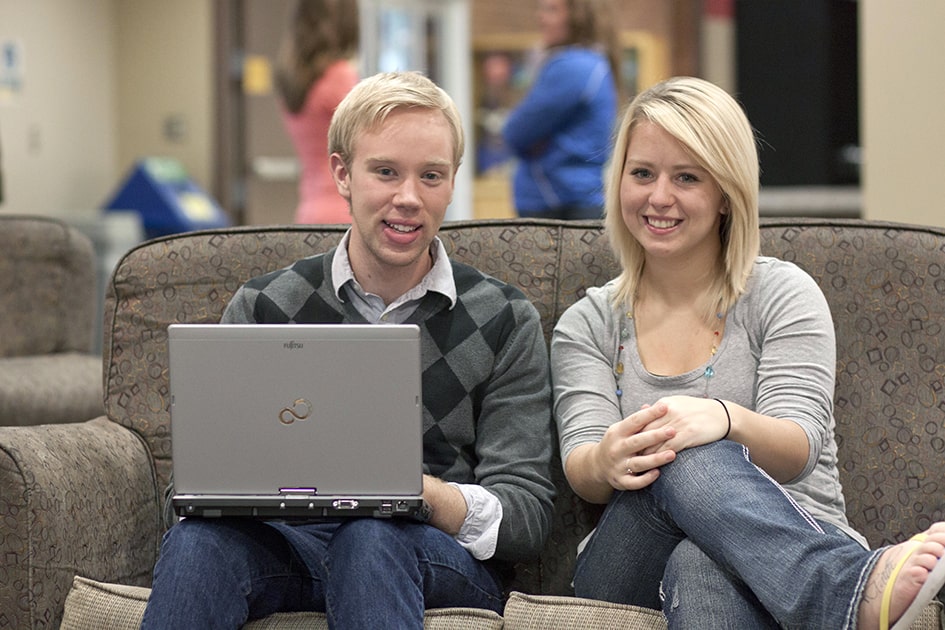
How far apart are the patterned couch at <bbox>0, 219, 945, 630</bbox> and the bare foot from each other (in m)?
0.18

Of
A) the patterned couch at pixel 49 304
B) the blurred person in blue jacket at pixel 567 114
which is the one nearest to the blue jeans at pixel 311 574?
the patterned couch at pixel 49 304

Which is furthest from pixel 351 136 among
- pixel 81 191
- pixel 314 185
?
pixel 81 191

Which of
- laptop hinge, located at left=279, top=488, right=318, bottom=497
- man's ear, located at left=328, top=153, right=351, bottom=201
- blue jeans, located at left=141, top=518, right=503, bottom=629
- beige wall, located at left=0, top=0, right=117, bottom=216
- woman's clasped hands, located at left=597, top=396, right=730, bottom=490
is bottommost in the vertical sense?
blue jeans, located at left=141, top=518, right=503, bottom=629

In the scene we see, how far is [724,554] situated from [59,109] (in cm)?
538

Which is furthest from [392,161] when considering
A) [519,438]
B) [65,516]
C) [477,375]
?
[65,516]

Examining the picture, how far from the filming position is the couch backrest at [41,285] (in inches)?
122

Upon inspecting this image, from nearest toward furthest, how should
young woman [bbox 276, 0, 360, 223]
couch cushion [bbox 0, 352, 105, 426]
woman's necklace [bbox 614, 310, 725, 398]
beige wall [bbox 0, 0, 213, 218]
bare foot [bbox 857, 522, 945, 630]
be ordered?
1. bare foot [bbox 857, 522, 945, 630]
2. woman's necklace [bbox 614, 310, 725, 398]
3. couch cushion [bbox 0, 352, 105, 426]
4. young woman [bbox 276, 0, 360, 223]
5. beige wall [bbox 0, 0, 213, 218]

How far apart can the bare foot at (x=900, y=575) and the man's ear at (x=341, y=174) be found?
946 mm

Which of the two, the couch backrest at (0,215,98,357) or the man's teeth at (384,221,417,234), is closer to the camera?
the man's teeth at (384,221,417,234)

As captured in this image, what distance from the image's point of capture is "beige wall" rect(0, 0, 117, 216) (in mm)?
5883

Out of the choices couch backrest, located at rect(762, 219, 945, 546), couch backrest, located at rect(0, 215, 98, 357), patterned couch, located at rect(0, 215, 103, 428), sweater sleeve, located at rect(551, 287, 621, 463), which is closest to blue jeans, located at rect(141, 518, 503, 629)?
sweater sleeve, located at rect(551, 287, 621, 463)

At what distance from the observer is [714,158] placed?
1870 mm

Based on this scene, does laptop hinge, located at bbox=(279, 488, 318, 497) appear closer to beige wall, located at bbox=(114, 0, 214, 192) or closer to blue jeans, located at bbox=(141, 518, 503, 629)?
blue jeans, located at bbox=(141, 518, 503, 629)

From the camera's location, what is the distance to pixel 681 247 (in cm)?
192
